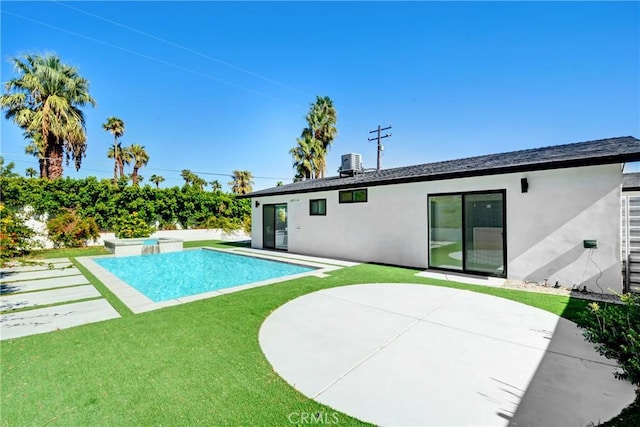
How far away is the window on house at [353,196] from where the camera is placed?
1009 cm

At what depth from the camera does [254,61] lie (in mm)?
12938

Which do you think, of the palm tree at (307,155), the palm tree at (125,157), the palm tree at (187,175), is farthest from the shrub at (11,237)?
the palm tree at (187,175)

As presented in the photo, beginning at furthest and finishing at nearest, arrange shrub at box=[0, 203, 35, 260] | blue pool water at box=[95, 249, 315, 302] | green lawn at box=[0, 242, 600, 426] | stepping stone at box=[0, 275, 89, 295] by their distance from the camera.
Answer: blue pool water at box=[95, 249, 315, 302] < stepping stone at box=[0, 275, 89, 295] < shrub at box=[0, 203, 35, 260] < green lawn at box=[0, 242, 600, 426]

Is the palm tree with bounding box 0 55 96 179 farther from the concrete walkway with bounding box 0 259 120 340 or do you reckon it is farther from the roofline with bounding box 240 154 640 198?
the roofline with bounding box 240 154 640 198

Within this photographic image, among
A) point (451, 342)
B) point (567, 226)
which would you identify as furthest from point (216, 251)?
point (567, 226)

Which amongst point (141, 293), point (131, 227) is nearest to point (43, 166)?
point (131, 227)

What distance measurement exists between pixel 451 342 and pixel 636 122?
1303 cm

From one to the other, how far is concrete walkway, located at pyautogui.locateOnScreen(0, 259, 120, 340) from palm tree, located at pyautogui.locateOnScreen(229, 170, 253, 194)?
91.0ft

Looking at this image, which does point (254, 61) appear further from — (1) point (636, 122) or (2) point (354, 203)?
(1) point (636, 122)

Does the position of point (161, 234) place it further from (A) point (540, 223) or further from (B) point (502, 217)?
(A) point (540, 223)

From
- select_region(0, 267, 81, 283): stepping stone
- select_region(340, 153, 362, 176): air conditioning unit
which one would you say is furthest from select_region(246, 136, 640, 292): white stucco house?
select_region(0, 267, 81, 283): stepping stone

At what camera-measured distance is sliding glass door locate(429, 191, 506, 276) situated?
7.24 metres

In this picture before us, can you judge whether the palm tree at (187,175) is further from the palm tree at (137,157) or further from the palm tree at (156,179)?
the palm tree at (137,157)

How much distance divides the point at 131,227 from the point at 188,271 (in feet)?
29.1
